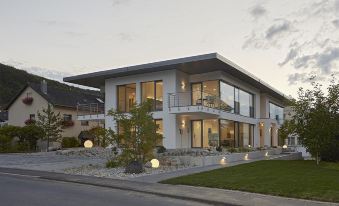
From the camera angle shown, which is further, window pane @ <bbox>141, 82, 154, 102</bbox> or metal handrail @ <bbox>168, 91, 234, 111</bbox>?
window pane @ <bbox>141, 82, 154, 102</bbox>

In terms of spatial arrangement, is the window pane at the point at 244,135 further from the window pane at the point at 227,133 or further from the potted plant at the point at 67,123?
the potted plant at the point at 67,123

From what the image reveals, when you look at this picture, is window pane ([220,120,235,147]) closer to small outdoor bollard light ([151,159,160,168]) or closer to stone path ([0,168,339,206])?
small outdoor bollard light ([151,159,160,168])

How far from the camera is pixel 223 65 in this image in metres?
25.8

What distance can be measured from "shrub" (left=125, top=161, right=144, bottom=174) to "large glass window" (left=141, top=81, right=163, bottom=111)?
955cm

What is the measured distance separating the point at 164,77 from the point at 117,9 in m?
5.91

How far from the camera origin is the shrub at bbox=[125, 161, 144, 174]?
57.1ft

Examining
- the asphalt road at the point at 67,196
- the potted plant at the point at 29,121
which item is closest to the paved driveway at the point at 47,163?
the asphalt road at the point at 67,196

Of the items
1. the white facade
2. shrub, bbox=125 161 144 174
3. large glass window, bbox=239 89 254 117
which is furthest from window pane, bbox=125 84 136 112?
shrub, bbox=125 161 144 174

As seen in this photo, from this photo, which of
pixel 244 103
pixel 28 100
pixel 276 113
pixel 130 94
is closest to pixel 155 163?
pixel 130 94

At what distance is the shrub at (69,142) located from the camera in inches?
1579

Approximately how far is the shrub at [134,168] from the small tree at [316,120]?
890cm

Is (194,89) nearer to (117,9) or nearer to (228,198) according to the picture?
(117,9)

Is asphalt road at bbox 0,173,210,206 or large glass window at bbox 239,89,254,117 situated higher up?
large glass window at bbox 239,89,254,117

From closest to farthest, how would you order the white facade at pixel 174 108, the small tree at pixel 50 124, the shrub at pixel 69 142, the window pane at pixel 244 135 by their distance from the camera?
the white facade at pixel 174 108 < the window pane at pixel 244 135 < the small tree at pixel 50 124 < the shrub at pixel 69 142
